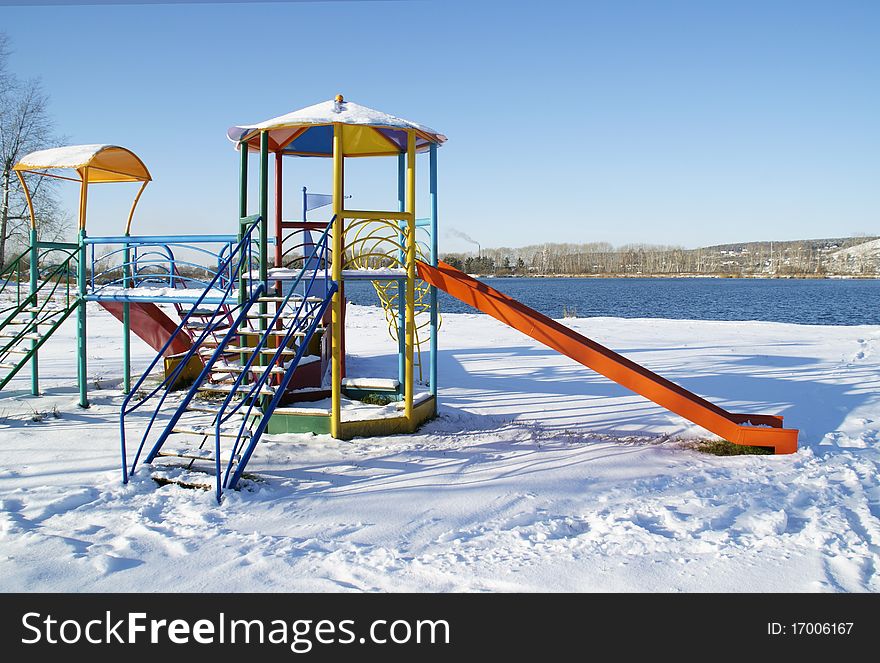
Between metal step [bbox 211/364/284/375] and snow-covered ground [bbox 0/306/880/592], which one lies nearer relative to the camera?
snow-covered ground [bbox 0/306/880/592]

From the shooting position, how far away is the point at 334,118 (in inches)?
301

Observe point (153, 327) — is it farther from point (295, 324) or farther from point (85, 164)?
point (295, 324)

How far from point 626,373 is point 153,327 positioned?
748 centimetres

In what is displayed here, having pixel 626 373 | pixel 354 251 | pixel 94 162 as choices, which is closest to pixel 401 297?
pixel 354 251

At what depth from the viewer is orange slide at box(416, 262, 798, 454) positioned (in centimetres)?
740

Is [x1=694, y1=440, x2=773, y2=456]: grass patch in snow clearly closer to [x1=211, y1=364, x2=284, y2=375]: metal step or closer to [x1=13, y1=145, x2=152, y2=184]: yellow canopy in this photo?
[x1=211, y1=364, x2=284, y2=375]: metal step

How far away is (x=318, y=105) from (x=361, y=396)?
3.91 meters

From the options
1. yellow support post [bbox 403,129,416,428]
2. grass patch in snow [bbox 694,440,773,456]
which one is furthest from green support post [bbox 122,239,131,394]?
grass patch in snow [bbox 694,440,773,456]

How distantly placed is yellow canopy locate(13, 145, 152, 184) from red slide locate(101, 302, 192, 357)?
2.06 meters

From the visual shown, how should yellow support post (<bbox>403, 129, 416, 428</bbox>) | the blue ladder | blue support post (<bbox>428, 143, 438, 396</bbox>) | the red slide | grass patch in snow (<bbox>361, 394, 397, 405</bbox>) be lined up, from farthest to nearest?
the red slide, grass patch in snow (<bbox>361, 394, 397, 405</bbox>), blue support post (<bbox>428, 143, 438, 396</bbox>), yellow support post (<bbox>403, 129, 416, 428</bbox>), the blue ladder
